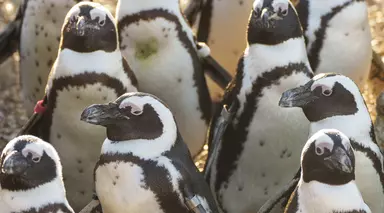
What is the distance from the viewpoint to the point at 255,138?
1.92 meters

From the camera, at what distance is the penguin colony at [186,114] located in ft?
5.09

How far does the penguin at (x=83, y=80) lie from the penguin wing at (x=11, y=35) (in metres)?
0.47

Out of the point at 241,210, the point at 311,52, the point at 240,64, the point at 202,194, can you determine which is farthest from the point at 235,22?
the point at 202,194

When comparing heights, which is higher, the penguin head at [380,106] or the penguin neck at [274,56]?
the penguin neck at [274,56]

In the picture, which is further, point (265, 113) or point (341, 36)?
point (341, 36)

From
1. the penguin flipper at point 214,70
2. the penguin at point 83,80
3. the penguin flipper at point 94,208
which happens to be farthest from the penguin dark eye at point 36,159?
the penguin flipper at point 214,70

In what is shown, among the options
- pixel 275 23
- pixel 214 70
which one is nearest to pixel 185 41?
pixel 214 70

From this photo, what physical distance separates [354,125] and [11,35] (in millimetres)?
1097

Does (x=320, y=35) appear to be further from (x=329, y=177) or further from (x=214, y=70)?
(x=329, y=177)

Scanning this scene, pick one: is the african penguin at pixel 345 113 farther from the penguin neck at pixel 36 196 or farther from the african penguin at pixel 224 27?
the african penguin at pixel 224 27

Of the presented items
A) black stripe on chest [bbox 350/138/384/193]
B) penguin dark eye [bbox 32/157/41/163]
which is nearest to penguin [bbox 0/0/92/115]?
penguin dark eye [bbox 32/157/41/163]

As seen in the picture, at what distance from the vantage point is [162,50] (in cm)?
208

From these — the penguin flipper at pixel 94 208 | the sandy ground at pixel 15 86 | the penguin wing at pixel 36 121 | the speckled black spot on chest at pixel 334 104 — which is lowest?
the sandy ground at pixel 15 86

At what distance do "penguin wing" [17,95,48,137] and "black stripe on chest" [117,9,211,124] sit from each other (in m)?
0.27
